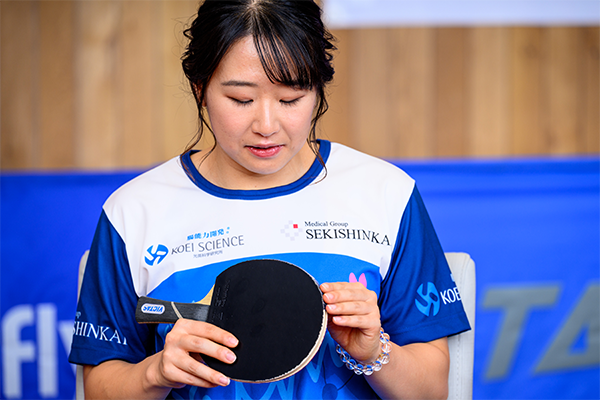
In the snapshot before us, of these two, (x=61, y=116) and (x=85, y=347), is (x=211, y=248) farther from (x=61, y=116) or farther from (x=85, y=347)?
(x=61, y=116)

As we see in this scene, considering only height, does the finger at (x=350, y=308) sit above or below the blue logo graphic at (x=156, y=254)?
below

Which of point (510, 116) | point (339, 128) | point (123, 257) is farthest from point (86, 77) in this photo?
point (510, 116)

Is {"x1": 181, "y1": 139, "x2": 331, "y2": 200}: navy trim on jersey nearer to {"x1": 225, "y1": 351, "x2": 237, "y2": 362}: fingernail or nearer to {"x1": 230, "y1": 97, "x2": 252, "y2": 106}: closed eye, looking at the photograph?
{"x1": 230, "y1": 97, "x2": 252, "y2": 106}: closed eye

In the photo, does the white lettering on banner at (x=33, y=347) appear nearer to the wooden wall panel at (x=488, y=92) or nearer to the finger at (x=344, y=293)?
the finger at (x=344, y=293)

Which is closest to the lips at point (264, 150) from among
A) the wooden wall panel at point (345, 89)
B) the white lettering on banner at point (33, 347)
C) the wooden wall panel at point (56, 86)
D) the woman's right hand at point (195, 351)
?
the woman's right hand at point (195, 351)

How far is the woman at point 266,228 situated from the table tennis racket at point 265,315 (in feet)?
0.35

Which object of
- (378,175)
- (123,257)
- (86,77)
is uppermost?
(86,77)

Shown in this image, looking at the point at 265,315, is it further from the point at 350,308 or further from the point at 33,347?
the point at 33,347

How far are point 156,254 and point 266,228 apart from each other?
21 cm

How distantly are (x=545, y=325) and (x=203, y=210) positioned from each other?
4.59 ft

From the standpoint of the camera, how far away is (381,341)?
0.83 meters

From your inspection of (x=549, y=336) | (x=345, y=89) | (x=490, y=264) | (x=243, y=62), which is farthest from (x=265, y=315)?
(x=345, y=89)

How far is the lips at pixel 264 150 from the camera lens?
36.7 inches

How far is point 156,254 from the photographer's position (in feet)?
3.25
